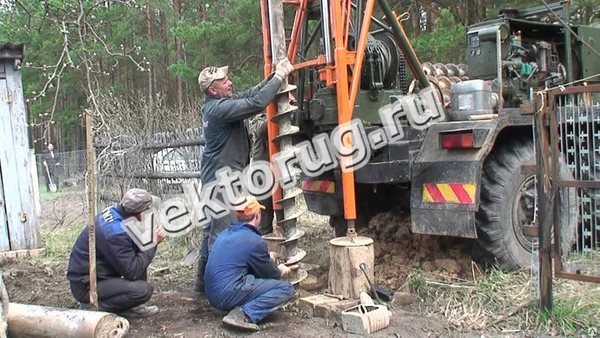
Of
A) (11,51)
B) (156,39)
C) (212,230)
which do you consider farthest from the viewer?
(156,39)

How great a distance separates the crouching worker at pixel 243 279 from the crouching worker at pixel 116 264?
61 centimetres

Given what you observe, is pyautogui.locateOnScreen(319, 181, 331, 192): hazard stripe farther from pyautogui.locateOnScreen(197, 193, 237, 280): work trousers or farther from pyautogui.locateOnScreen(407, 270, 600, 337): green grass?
pyautogui.locateOnScreen(407, 270, 600, 337): green grass

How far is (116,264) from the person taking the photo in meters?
4.55

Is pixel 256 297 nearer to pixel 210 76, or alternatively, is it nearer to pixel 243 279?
pixel 243 279

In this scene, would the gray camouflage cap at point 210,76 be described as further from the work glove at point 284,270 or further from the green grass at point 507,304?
the green grass at point 507,304

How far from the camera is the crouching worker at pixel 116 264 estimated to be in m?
4.50

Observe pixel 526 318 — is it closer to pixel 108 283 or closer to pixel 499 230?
pixel 499 230

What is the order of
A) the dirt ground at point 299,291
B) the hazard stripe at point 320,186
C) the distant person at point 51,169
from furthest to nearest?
the distant person at point 51,169, the hazard stripe at point 320,186, the dirt ground at point 299,291

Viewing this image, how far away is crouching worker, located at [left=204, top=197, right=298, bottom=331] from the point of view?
14.4 ft

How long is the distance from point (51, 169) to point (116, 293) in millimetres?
23450

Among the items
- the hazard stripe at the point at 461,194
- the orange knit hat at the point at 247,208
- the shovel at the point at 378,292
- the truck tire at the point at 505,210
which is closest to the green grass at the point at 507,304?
the truck tire at the point at 505,210

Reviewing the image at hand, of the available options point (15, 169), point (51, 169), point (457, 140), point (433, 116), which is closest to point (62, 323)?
point (457, 140)

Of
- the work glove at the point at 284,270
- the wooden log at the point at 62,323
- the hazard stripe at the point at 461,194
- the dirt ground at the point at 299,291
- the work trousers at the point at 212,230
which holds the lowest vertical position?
the dirt ground at the point at 299,291

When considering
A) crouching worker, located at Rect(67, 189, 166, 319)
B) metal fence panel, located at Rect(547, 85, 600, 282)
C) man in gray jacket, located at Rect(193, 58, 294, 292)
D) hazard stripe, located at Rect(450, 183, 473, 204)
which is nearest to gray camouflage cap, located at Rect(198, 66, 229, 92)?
man in gray jacket, located at Rect(193, 58, 294, 292)
